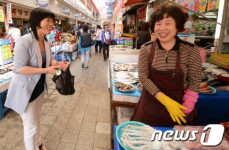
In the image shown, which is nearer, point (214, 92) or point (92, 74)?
point (214, 92)

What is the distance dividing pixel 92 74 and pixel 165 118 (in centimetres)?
548

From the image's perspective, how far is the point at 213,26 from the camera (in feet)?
15.2

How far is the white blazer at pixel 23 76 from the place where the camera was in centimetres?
174

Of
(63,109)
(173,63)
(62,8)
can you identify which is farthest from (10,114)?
(62,8)

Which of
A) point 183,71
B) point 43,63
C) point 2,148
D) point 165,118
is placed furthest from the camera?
point 2,148

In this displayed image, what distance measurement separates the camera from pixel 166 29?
1493 mm

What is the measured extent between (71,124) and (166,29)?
2.74 m

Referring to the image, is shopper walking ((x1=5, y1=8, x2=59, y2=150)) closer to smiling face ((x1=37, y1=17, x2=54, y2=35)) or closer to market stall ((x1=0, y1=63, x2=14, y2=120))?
smiling face ((x1=37, y1=17, x2=54, y2=35))

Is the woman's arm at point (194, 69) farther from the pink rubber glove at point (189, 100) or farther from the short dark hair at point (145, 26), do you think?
the short dark hair at point (145, 26)

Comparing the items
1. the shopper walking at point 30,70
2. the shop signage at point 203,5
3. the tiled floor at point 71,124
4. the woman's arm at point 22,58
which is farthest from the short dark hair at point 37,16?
the shop signage at point 203,5

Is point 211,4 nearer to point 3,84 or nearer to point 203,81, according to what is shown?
point 203,81

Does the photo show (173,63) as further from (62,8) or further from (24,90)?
(62,8)

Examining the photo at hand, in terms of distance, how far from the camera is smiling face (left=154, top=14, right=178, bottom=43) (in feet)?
4.89

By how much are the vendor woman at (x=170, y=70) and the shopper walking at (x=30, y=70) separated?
1229 millimetres
